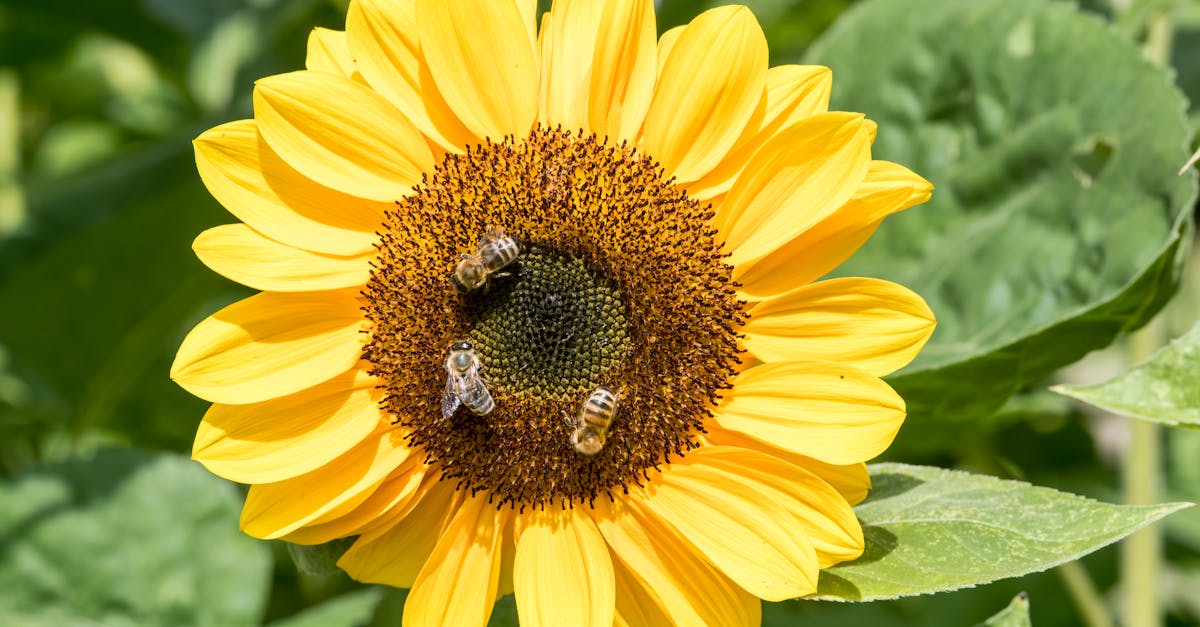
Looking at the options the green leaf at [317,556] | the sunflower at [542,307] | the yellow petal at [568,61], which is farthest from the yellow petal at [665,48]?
the green leaf at [317,556]

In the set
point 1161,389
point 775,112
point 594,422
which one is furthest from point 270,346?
point 1161,389

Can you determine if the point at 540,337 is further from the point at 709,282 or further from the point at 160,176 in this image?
the point at 160,176

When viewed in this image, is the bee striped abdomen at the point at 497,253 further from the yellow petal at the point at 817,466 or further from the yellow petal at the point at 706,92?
the yellow petal at the point at 817,466

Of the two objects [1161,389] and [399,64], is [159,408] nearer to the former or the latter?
[399,64]

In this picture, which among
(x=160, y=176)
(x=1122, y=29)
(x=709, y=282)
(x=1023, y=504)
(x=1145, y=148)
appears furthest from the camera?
(x=160, y=176)

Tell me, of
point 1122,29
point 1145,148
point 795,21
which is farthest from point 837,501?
point 795,21

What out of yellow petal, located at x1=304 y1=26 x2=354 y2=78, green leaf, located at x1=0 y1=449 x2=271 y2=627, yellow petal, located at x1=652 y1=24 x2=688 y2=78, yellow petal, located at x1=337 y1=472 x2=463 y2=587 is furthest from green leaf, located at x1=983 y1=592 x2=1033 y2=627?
green leaf, located at x1=0 y1=449 x2=271 y2=627
